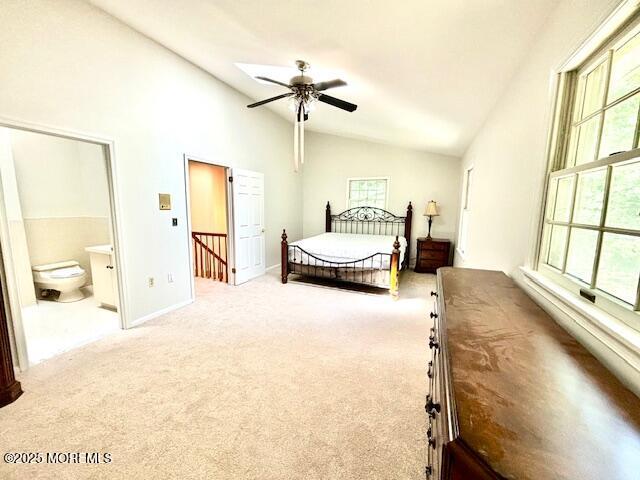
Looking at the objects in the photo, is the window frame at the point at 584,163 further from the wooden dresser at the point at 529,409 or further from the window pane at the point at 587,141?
the wooden dresser at the point at 529,409

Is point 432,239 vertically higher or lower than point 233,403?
higher

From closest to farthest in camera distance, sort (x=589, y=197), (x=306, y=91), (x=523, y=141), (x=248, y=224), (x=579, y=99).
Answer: (x=589, y=197), (x=579, y=99), (x=523, y=141), (x=306, y=91), (x=248, y=224)

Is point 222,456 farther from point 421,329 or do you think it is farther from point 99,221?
point 99,221

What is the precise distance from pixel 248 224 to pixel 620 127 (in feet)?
14.2

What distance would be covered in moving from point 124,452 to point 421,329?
2.67 m

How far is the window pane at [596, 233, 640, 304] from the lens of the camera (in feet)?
2.72

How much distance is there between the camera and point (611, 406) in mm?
635

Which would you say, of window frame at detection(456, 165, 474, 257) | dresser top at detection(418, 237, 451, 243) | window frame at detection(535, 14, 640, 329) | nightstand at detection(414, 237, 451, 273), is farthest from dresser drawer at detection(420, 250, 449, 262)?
window frame at detection(535, 14, 640, 329)

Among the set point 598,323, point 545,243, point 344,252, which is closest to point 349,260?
point 344,252

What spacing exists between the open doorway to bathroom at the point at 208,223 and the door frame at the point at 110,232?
76.2 inches

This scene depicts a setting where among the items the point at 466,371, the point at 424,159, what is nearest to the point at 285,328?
the point at 466,371

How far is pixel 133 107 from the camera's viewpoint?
279 cm

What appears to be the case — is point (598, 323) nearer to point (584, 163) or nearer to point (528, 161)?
point (584, 163)

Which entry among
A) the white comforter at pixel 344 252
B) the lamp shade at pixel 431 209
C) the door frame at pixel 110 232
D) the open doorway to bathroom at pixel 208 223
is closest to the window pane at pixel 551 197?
the white comforter at pixel 344 252
